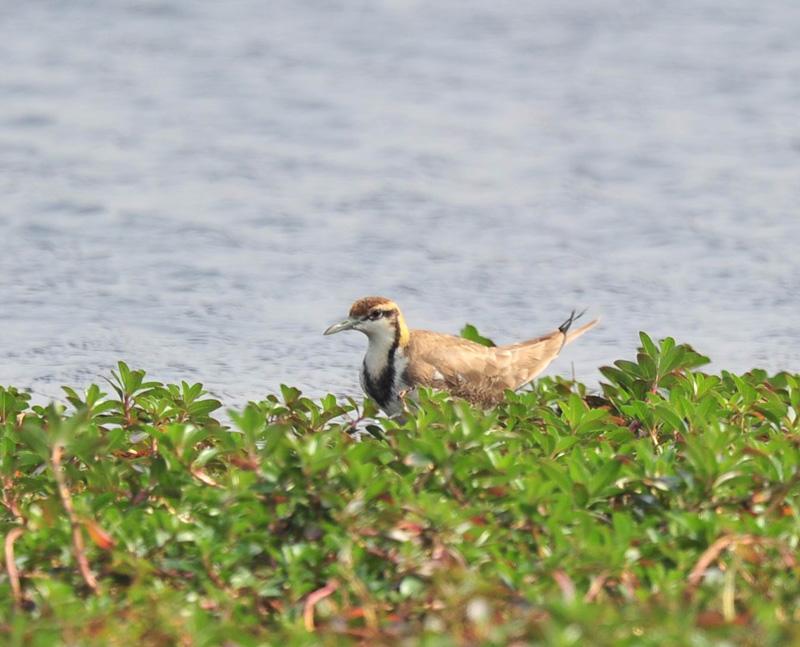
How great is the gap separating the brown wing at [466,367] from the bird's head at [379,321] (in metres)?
0.10

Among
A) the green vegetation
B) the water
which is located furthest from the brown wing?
the green vegetation

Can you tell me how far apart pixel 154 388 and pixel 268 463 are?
184cm

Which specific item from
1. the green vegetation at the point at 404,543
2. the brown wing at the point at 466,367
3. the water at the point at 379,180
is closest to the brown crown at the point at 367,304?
the brown wing at the point at 466,367

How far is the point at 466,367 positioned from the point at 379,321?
508mm

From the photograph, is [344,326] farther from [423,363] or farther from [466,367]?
[466,367]

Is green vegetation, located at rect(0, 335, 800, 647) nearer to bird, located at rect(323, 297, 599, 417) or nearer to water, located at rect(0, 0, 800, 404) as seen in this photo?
bird, located at rect(323, 297, 599, 417)

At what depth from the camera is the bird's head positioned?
7.35 metres

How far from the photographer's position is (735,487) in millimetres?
4402

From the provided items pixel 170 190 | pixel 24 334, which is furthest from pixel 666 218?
pixel 24 334

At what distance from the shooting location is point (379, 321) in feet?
24.2

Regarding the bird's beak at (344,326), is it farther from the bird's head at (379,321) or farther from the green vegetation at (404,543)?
the green vegetation at (404,543)

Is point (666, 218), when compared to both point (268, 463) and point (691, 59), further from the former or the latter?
point (268, 463)

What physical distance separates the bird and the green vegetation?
216cm

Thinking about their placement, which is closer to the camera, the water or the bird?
the bird
